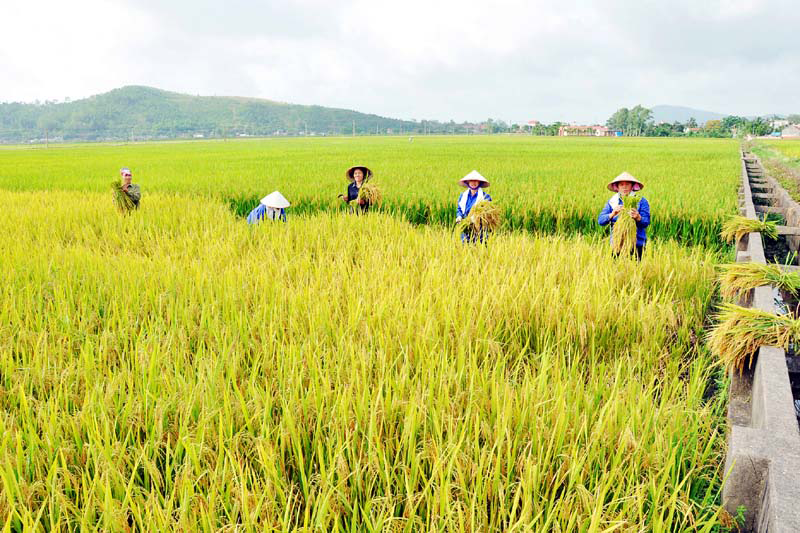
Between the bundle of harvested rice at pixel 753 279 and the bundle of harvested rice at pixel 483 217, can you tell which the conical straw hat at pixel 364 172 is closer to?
the bundle of harvested rice at pixel 483 217

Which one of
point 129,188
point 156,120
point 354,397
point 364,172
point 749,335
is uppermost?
point 156,120

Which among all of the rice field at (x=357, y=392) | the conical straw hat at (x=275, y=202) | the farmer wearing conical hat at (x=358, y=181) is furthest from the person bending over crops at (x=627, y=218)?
the conical straw hat at (x=275, y=202)

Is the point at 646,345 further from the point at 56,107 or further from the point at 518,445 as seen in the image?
the point at 56,107

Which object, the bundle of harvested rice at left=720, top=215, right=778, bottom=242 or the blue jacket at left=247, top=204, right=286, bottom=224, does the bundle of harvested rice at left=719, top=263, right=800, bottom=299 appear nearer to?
the bundle of harvested rice at left=720, top=215, right=778, bottom=242

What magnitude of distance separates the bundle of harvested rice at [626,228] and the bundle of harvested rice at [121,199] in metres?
4.97

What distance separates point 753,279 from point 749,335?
1.01m

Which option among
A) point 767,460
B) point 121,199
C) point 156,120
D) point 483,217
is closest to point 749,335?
point 767,460

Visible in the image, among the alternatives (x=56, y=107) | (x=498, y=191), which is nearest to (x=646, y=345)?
(x=498, y=191)

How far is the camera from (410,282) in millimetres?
3004

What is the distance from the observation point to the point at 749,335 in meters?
2.07

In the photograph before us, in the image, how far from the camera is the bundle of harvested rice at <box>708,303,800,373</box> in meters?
2.07

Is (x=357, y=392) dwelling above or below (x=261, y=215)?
below

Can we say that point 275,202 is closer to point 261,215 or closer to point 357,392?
point 261,215

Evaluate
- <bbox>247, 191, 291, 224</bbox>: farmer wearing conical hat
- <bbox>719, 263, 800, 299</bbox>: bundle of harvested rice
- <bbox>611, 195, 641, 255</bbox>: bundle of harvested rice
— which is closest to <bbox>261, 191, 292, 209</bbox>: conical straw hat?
Result: <bbox>247, 191, 291, 224</bbox>: farmer wearing conical hat
